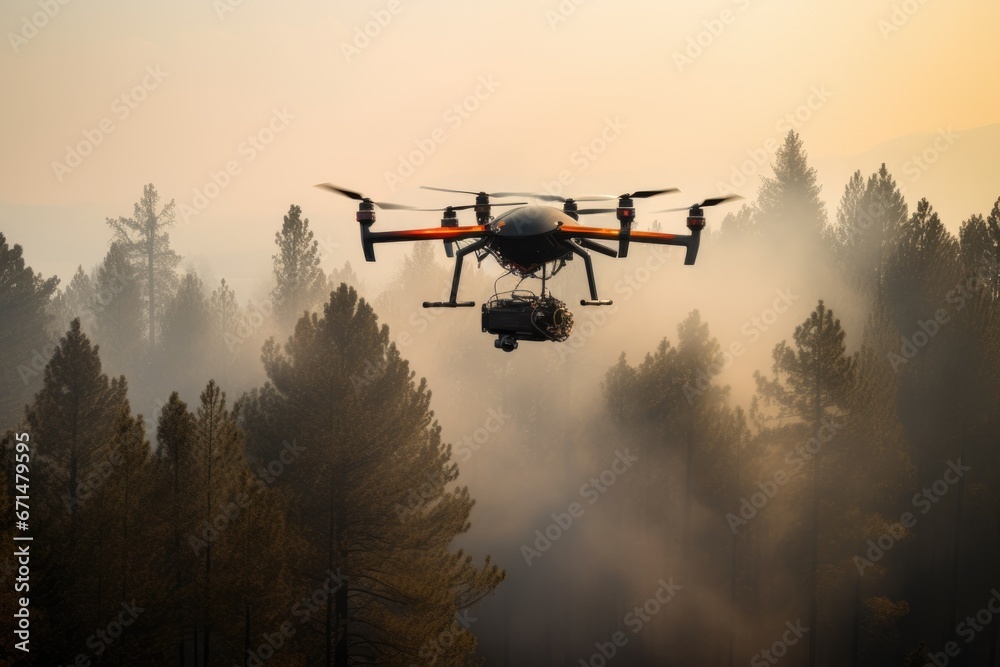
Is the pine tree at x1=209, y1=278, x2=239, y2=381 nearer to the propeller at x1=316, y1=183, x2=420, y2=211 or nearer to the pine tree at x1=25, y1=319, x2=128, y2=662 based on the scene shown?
the pine tree at x1=25, y1=319, x2=128, y2=662

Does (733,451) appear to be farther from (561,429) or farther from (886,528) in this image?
(561,429)

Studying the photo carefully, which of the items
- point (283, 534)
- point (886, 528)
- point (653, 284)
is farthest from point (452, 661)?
point (653, 284)

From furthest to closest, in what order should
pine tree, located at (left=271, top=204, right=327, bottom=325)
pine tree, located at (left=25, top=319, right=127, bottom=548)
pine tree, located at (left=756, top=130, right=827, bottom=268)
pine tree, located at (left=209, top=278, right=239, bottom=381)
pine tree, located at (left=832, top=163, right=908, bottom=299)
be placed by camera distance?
pine tree, located at (left=209, top=278, right=239, bottom=381) → pine tree, located at (left=756, top=130, right=827, bottom=268) → pine tree, located at (left=832, top=163, right=908, bottom=299) → pine tree, located at (left=271, top=204, right=327, bottom=325) → pine tree, located at (left=25, top=319, right=127, bottom=548)

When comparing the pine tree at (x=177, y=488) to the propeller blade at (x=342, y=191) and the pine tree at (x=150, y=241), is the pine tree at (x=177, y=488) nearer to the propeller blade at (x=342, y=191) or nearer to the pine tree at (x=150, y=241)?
the propeller blade at (x=342, y=191)

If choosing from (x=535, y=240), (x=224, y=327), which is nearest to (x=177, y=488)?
(x=535, y=240)

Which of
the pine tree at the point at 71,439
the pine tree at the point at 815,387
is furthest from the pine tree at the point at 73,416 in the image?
the pine tree at the point at 815,387

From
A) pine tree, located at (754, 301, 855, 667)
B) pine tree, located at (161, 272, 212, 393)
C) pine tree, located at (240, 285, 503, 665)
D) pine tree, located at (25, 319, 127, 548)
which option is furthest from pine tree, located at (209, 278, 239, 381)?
pine tree, located at (754, 301, 855, 667)
